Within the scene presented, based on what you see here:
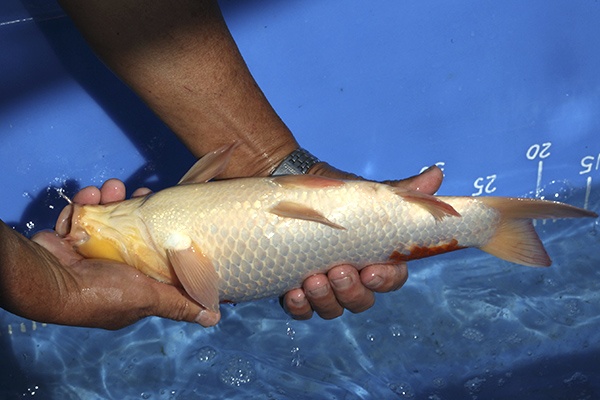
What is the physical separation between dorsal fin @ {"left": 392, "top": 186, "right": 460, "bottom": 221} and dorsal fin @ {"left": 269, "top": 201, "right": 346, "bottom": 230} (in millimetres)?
162

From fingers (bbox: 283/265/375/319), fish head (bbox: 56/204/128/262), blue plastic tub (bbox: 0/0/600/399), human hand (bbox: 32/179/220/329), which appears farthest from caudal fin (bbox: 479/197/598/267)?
blue plastic tub (bbox: 0/0/600/399)

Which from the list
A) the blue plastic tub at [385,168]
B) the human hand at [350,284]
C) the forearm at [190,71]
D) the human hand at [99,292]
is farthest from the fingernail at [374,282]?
the blue plastic tub at [385,168]

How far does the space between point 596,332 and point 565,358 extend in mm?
163

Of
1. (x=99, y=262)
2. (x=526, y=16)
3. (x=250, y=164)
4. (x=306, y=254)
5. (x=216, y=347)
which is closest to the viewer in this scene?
(x=306, y=254)

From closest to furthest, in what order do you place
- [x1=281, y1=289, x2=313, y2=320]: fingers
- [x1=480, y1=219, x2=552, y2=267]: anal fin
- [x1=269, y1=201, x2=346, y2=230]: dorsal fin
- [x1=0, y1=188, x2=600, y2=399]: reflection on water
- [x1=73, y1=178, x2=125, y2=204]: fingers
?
[x1=269, y1=201, x2=346, y2=230]: dorsal fin
[x1=480, y1=219, x2=552, y2=267]: anal fin
[x1=281, y1=289, x2=313, y2=320]: fingers
[x1=73, y1=178, x2=125, y2=204]: fingers
[x1=0, y1=188, x2=600, y2=399]: reflection on water

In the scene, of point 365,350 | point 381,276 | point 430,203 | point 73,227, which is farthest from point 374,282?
point 365,350

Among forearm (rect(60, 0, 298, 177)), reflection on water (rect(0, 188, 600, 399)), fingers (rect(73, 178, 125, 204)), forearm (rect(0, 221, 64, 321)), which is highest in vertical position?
forearm (rect(60, 0, 298, 177))

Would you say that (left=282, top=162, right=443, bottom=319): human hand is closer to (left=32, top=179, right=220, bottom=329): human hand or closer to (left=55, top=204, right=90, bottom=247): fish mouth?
(left=32, top=179, right=220, bottom=329): human hand

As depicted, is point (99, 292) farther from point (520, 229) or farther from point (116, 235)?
point (520, 229)

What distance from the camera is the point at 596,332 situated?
9.62 feet

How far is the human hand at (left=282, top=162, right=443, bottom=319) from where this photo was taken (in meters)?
1.92

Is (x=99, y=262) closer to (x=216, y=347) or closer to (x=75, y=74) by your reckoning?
(x=75, y=74)

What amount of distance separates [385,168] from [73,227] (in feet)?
4.48

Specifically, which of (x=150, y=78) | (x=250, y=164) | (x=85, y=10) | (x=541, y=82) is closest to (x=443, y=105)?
(x=541, y=82)
